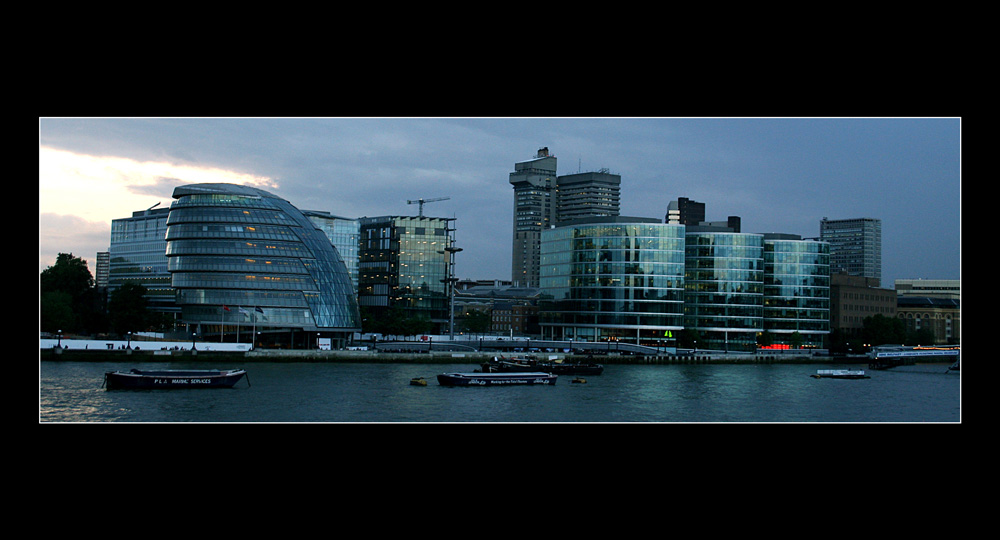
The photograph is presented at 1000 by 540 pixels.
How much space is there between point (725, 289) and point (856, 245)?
118 meters

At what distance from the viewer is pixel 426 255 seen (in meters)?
89.4

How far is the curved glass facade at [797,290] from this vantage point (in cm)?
7862

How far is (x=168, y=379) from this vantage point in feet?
111

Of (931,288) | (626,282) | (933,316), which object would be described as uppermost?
(626,282)

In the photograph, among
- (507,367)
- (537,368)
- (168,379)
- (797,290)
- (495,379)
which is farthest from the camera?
(797,290)

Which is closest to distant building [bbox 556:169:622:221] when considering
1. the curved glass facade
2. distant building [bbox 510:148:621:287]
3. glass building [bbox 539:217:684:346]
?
distant building [bbox 510:148:621:287]

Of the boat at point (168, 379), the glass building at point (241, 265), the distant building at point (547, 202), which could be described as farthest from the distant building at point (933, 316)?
the distant building at point (547, 202)

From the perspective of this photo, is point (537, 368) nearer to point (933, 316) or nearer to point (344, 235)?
point (344, 235)

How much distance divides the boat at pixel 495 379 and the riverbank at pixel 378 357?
49.6 ft

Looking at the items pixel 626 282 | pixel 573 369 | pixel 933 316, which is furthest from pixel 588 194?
pixel 573 369

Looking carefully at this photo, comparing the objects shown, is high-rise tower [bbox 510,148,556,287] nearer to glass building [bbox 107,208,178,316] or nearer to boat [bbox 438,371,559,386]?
glass building [bbox 107,208,178,316]
